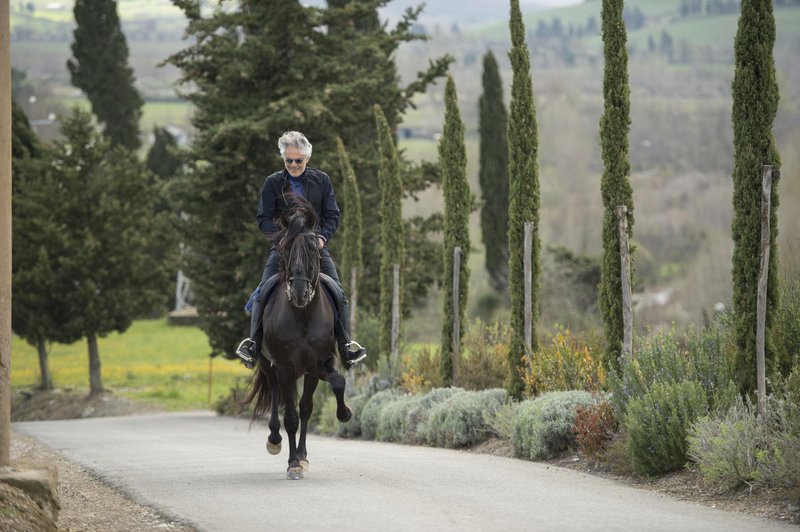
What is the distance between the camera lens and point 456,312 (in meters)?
22.5

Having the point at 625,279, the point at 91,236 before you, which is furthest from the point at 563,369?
the point at 91,236

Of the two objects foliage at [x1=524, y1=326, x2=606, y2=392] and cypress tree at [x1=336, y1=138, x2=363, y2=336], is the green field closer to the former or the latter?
cypress tree at [x1=336, y1=138, x2=363, y2=336]

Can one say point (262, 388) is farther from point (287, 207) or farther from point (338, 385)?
point (287, 207)

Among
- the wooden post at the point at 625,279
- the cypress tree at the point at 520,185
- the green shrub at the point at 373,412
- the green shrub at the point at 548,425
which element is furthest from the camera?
the green shrub at the point at 373,412

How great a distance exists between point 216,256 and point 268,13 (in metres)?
7.54

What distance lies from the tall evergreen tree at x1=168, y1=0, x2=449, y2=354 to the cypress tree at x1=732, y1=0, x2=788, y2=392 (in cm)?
2263

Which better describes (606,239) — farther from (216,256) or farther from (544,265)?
(544,265)

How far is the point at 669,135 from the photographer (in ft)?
407

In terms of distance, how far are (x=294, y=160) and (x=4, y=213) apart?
341 centimetres

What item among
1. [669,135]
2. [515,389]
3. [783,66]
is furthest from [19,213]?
[783,66]

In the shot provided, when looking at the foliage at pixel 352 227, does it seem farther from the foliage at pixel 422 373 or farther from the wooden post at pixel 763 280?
the wooden post at pixel 763 280

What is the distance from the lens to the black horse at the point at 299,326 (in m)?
11.9

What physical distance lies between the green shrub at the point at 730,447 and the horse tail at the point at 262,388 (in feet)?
15.5

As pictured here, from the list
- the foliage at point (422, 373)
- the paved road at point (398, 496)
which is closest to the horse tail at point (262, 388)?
the paved road at point (398, 496)
